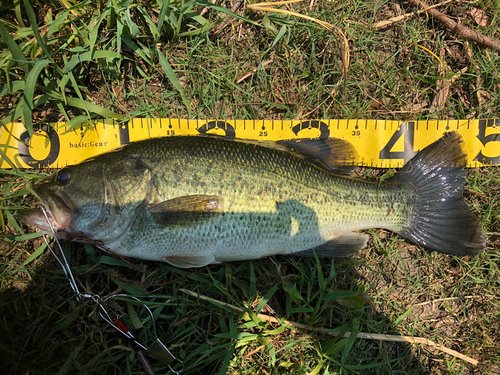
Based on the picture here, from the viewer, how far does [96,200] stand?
2.40m

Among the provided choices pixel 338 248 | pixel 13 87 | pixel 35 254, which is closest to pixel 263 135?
pixel 338 248

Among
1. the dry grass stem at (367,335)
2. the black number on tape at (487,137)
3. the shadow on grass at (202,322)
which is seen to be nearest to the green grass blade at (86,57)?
the shadow on grass at (202,322)

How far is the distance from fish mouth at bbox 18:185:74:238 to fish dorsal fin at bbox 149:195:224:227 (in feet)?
2.24

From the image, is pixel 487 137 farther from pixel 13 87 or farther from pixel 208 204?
pixel 13 87

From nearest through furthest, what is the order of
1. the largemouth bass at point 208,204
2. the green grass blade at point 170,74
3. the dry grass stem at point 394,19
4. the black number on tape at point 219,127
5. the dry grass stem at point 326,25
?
the largemouth bass at point 208,204, the green grass blade at point 170,74, the dry grass stem at point 326,25, the black number on tape at point 219,127, the dry grass stem at point 394,19

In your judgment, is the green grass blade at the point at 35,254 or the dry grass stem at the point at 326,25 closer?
the green grass blade at the point at 35,254

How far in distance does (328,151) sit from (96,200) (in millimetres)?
2143

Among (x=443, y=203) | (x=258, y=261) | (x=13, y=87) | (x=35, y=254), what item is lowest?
(x=258, y=261)

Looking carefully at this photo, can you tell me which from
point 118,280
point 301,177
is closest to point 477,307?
point 301,177

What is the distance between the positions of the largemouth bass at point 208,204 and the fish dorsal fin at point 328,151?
12 centimetres

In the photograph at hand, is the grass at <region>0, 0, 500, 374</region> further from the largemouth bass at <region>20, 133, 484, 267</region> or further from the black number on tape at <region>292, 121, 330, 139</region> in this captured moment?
the largemouth bass at <region>20, 133, 484, 267</region>

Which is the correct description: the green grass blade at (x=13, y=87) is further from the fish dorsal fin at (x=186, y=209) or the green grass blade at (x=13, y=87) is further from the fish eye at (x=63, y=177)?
the fish dorsal fin at (x=186, y=209)

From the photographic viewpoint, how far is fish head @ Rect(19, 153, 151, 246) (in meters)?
2.39

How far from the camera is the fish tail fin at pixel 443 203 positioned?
9.47 ft
